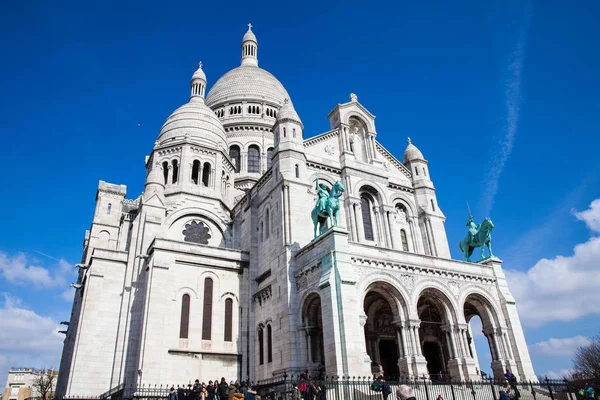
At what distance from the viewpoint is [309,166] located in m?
31.2

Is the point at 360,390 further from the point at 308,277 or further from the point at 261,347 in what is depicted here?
the point at 261,347

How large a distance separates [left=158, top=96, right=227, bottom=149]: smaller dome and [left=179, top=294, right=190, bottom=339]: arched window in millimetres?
15474

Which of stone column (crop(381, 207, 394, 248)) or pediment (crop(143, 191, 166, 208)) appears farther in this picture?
pediment (crop(143, 191, 166, 208))

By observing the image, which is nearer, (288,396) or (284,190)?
(288,396)

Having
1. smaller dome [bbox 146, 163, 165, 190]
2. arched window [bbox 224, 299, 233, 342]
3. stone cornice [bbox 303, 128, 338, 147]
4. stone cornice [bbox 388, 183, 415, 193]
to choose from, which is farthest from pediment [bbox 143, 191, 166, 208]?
stone cornice [bbox 388, 183, 415, 193]

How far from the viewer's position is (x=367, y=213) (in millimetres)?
32188

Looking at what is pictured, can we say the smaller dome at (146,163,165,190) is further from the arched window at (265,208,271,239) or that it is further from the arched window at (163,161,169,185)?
the arched window at (265,208,271,239)

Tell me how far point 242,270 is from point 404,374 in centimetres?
1350

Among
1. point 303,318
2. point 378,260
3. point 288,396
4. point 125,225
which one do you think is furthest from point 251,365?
point 125,225

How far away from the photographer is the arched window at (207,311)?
28.4 meters

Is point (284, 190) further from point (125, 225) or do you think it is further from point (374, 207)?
point (125, 225)

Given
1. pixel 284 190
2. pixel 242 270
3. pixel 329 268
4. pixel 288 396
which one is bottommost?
pixel 288 396

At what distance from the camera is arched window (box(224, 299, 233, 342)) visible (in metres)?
28.9

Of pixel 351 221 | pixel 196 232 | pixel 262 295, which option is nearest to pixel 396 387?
pixel 262 295
